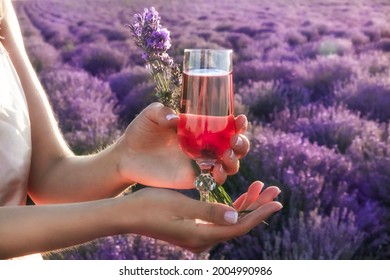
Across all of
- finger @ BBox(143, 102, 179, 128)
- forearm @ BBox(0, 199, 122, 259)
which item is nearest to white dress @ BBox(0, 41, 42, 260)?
forearm @ BBox(0, 199, 122, 259)

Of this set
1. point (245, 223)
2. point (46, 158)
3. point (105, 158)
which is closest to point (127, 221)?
point (245, 223)

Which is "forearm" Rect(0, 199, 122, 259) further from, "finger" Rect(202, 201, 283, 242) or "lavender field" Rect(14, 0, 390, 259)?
"lavender field" Rect(14, 0, 390, 259)

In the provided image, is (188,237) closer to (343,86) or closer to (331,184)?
(331,184)

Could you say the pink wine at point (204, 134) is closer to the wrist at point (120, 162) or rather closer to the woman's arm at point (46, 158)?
the wrist at point (120, 162)

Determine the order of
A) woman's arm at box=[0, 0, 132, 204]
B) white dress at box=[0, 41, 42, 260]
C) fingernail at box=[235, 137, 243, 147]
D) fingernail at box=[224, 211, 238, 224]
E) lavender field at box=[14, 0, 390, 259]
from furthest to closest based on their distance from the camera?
lavender field at box=[14, 0, 390, 259] → woman's arm at box=[0, 0, 132, 204] → white dress at box=[0, 41, 42, 260] → fingernail at box=[235, 137, 243, 147] → fingernail at box=[224, 211, 238, 224]

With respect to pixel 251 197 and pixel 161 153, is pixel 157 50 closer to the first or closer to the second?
pixel 161 153
